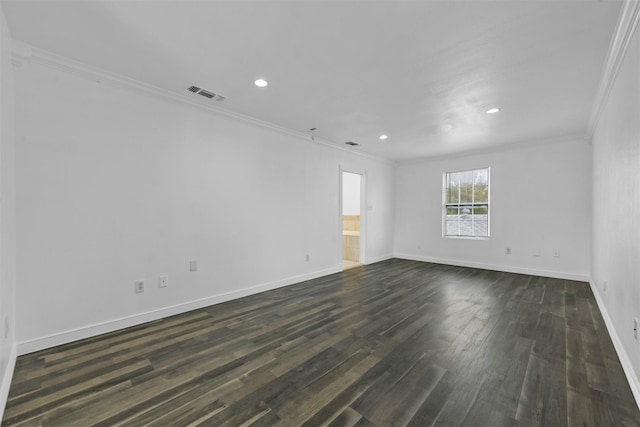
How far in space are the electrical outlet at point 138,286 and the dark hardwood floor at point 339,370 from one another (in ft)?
1.20

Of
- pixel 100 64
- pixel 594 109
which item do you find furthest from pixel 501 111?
pixel 100 64

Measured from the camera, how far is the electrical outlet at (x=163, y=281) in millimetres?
3012

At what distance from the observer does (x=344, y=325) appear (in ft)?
9.28

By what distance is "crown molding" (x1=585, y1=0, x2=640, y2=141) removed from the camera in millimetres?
1731

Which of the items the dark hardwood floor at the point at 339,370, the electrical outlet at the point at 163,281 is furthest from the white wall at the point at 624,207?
the electrical outlet at the point at 163,281

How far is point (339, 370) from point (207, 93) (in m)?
3.12

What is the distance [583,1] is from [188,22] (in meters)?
2.66

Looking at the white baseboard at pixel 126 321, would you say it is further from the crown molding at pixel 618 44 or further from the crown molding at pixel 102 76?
Answer: the crown molding at pixel 618 44

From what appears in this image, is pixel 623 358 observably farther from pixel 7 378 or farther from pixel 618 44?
pixel 7 378

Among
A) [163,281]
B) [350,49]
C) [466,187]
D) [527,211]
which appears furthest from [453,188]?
[163,281]

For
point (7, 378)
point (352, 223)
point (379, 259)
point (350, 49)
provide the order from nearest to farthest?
point (7, 378)
point (350, 49)
point (379, 259)
point (352, 223)

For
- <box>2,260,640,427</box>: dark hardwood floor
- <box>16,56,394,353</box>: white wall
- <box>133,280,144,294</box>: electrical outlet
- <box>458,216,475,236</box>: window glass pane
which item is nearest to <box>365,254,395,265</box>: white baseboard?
<box>458,216,475,236</box>: window glass pane

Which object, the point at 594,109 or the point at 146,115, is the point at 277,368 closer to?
the point at 146,115

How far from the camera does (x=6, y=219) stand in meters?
1.89
